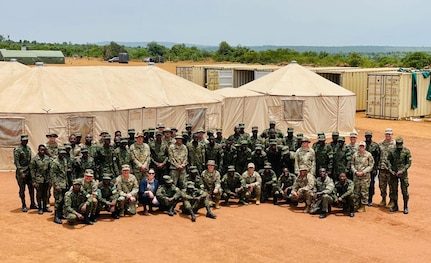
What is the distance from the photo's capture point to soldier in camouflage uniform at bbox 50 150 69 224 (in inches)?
441

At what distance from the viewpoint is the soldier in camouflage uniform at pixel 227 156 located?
526 inches

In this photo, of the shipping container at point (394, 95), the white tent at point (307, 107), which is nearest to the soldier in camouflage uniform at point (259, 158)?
the white tent at point (307, 107)

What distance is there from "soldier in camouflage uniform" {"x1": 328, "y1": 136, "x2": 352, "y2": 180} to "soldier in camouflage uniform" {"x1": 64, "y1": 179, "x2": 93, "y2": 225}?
212 inches

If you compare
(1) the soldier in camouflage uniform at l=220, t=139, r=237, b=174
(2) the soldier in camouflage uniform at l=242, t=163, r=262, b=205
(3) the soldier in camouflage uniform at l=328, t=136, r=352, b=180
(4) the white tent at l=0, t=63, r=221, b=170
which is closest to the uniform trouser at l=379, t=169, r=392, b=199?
(3) the soldier in camouflage uniform at l=328, t=136, r=352, b=180

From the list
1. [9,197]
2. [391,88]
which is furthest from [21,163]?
[391,88]

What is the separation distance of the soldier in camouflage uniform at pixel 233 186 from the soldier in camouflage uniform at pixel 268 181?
1.72 ft

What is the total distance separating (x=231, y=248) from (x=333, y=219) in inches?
114

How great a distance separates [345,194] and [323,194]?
1.52ft

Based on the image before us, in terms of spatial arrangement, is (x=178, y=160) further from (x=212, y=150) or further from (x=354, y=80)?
(x=354, y=80)

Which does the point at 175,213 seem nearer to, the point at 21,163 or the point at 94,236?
the point at 94,236

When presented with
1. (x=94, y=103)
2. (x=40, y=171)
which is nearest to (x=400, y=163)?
(x=40, y=171)

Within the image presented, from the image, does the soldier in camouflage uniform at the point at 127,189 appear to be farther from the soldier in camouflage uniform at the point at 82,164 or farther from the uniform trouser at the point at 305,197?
the uniform trouser at the point at 305,197

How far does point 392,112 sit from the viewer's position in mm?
28109

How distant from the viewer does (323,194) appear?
39.2 feet
